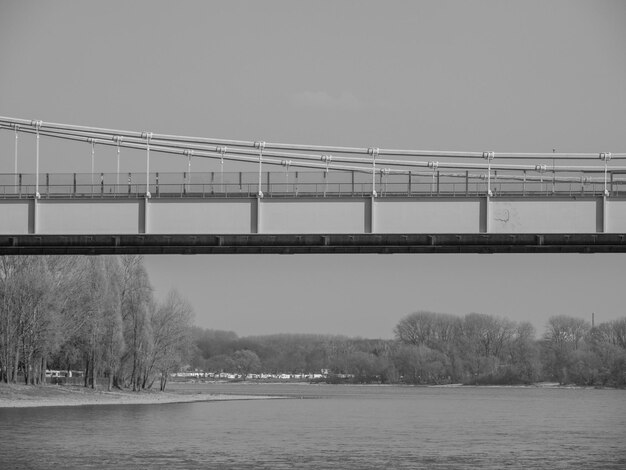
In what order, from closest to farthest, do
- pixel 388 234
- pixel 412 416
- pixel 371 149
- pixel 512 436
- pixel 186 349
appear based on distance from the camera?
pixel 388 234, pixel 371 149, pixel 512 436, pixel 412 416, pixel 186 349

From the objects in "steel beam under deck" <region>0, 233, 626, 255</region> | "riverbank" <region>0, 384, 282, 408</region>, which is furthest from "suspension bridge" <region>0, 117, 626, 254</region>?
"riverbank" <region>0, 384, 282, 408</region>

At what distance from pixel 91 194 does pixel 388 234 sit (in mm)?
11981

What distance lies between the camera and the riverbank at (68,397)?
8994 cm

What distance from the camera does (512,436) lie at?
67.9 meters

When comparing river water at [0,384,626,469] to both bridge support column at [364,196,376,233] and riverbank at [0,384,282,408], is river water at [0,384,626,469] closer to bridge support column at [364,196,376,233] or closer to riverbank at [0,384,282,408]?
A: riverbank at [0,384,282,408]

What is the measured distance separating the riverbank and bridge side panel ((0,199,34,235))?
44.7m

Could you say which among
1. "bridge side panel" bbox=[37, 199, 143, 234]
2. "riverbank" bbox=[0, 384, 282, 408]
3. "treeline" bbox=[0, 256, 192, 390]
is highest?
"bridge side panel" bbox=[37, 199, 143, 234]

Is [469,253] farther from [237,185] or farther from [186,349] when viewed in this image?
[186,349]

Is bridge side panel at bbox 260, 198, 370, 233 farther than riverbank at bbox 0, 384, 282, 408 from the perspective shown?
No

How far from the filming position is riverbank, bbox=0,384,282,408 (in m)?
89.9

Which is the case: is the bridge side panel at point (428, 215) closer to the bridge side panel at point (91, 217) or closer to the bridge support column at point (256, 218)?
the bridge support column at point (256, 218)

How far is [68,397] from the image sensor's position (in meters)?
97.8

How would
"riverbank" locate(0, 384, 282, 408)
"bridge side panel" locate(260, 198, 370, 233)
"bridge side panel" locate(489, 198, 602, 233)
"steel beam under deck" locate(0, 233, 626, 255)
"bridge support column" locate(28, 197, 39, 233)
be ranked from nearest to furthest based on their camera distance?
"steel beam under deck" locate(0, 233, 626, 255), "bridge side panel" locate(489, 198, 602, 233), "bridge side panel" locate(260, 198, 370, 233), "bridge support column" locate(28, 197, 39, 233), "riverbank" locate(0, 384, 282, 408)

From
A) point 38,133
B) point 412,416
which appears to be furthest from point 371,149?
point 412,416
